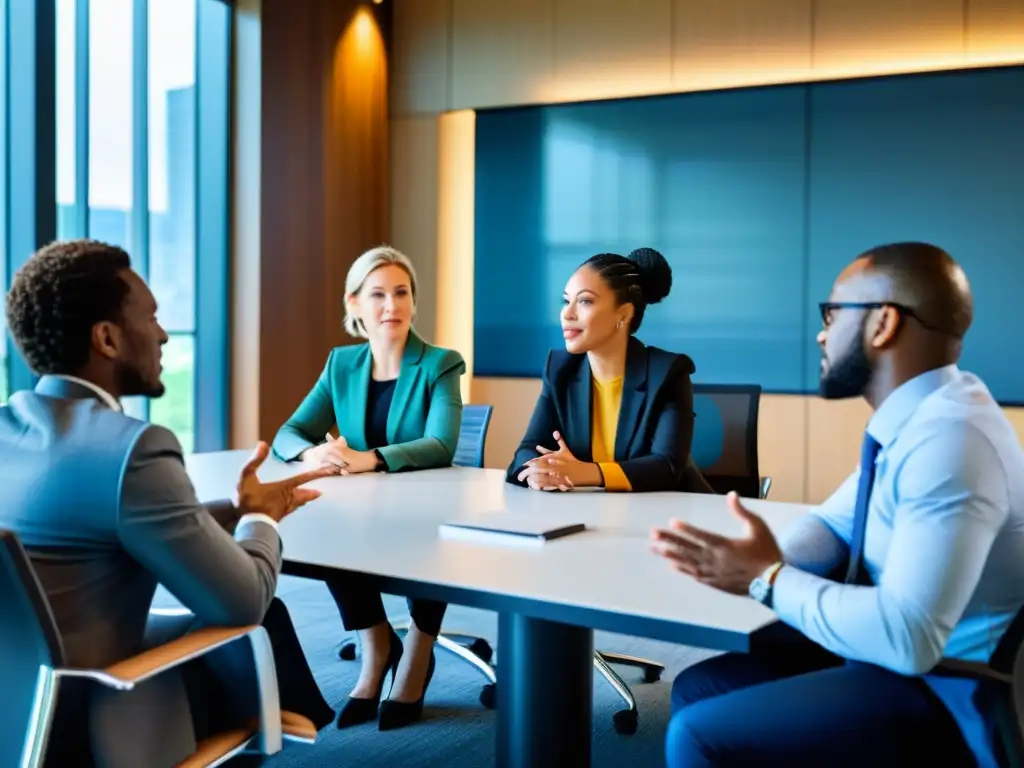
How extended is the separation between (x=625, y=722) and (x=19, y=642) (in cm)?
203

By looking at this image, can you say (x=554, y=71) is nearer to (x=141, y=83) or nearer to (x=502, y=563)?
(x=141, y=83)

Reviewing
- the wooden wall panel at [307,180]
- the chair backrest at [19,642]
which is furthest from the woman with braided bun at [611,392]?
the wooden wall panel at [307,180]

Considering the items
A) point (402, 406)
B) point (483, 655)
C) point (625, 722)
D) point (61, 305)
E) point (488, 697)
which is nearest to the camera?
point (61, 305)

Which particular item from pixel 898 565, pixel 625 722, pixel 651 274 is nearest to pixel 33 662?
pixel 898 565

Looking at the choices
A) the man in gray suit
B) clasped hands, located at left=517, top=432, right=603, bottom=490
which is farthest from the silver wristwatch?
clasped hands, located at left=517, top=432, right=603, bottom=490

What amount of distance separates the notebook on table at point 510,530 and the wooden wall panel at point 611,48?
4.94 m

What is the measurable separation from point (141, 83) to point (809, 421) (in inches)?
168

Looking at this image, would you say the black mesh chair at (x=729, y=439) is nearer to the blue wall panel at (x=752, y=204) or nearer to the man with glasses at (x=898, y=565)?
the man with glasses at (x=898, y=565)

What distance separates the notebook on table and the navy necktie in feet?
2.11

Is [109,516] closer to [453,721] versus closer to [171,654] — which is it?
[171,654]

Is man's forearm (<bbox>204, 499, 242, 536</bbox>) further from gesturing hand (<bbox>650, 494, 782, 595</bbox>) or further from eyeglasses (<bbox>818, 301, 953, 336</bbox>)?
eyeglasses (<bbox>818, 301, 953, 336</bbox>)

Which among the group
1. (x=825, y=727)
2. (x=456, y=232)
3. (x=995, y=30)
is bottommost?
(x=825, y=727)

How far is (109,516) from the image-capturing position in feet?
5.15

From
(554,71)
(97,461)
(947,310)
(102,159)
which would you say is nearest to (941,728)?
(947,310)
